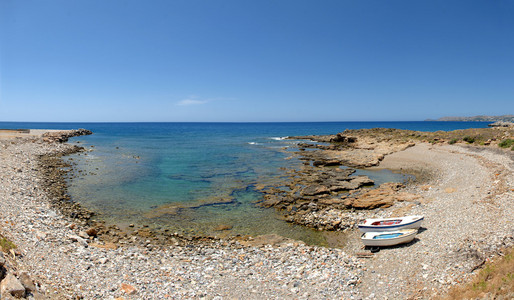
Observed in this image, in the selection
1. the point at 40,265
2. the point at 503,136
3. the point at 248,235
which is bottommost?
the point at 248,235

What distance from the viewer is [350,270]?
12.1 meters

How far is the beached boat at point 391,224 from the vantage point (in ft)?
47.2

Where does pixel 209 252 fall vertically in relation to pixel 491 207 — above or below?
below

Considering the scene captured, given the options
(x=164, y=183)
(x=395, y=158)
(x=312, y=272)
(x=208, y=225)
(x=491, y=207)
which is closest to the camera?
(x=312, y=272)

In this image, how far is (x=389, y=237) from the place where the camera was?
45.8ft

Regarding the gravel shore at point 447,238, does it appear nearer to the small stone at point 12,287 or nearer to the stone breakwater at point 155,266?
the stone breakwater at point 155,266

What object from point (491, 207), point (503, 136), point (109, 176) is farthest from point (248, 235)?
point (503, 136)

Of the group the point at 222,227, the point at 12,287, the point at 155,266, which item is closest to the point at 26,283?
the point at 12,287

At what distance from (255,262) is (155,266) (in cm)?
469

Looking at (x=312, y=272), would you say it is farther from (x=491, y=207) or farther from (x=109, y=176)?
A: (x=109, y=176)

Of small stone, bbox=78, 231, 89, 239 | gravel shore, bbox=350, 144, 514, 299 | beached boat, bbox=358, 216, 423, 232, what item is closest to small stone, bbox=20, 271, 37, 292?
small stone, bbox=78, 231, 89, 239

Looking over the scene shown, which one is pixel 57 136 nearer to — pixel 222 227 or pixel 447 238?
pixel 222 227

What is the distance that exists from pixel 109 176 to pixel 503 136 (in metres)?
58.6

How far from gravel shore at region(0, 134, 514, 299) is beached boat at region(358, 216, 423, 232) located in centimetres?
79
